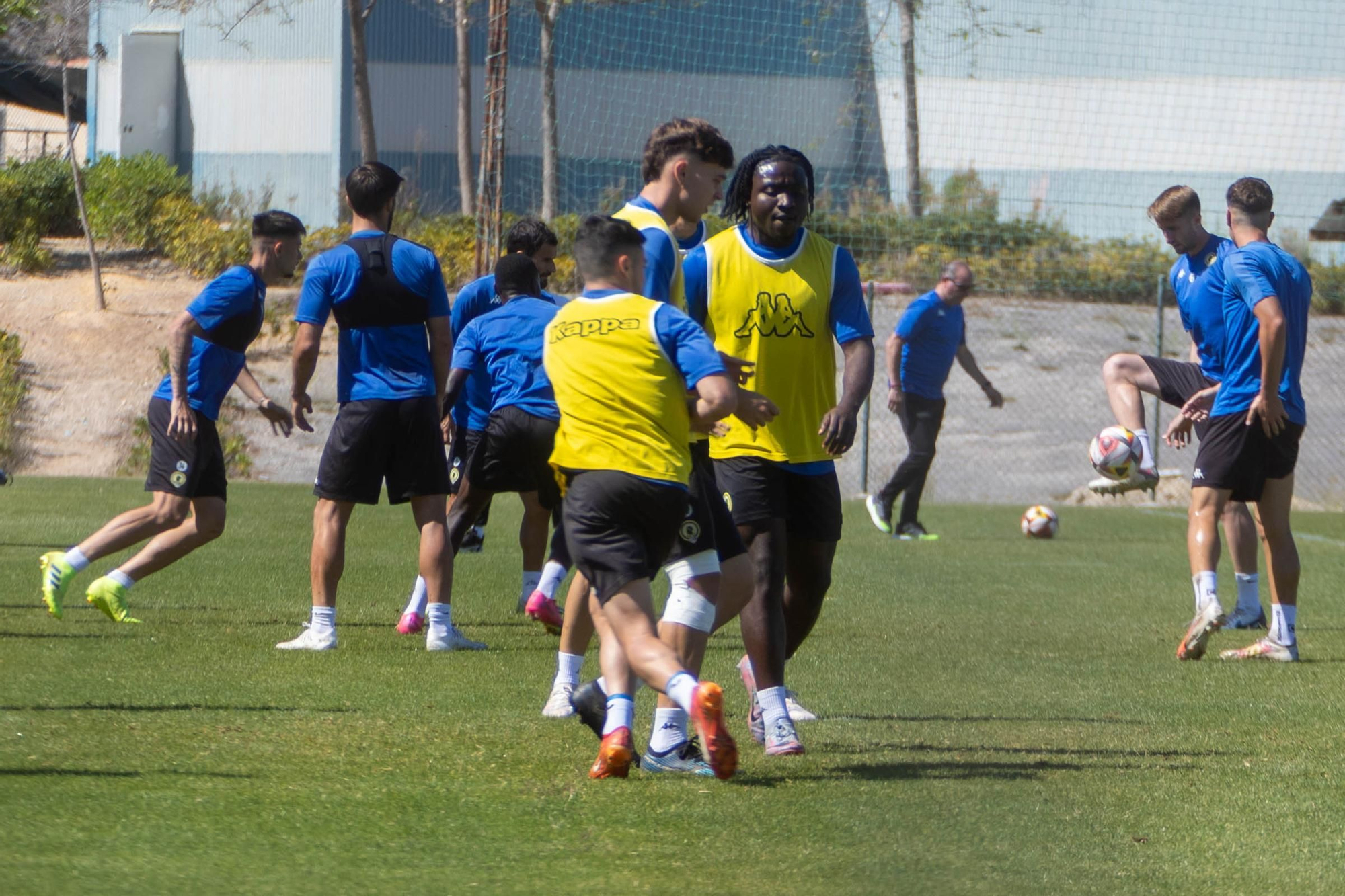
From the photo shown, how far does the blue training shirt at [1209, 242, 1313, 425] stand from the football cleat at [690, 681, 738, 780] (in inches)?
165

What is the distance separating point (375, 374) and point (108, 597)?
5.58 feet

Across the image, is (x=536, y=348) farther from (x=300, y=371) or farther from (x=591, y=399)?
(x=591, y=399)

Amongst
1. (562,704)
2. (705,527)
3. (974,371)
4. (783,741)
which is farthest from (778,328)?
(974,371)

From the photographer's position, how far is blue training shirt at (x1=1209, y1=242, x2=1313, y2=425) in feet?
24.7

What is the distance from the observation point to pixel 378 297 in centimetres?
724

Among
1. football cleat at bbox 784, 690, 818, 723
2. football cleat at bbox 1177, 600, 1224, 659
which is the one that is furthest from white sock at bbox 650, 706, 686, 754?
football cleat at bbox 1177, 600, 1224, 659

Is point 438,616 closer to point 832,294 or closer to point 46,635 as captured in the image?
point 46,635

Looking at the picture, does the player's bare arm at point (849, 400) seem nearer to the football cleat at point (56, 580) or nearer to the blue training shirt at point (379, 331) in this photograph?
the blue training shirt at point (379, 331)

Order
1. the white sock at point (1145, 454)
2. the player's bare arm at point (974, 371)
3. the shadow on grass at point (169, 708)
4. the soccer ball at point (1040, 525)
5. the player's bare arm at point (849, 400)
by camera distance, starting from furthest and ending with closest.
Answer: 1. the player's bare arm at point (974, 371)
2. the soccer ball at point (1040, 525)
3. the white sock at point (1145, 454)
4. the shadow on grass at point (169, 708)
5. the player's bare arm at point (849, 400)

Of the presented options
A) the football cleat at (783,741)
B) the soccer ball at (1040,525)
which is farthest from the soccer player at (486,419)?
the soccer ball at (1040,525)

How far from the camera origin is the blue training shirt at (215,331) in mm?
7598

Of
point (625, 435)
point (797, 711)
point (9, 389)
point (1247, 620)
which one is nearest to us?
point (625, 435)

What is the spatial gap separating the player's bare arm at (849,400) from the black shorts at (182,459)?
3.57 m

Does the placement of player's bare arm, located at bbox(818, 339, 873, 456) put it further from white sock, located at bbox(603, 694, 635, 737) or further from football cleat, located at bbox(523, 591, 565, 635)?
football cleat, located at bbox(523, 591, 565, 635)
